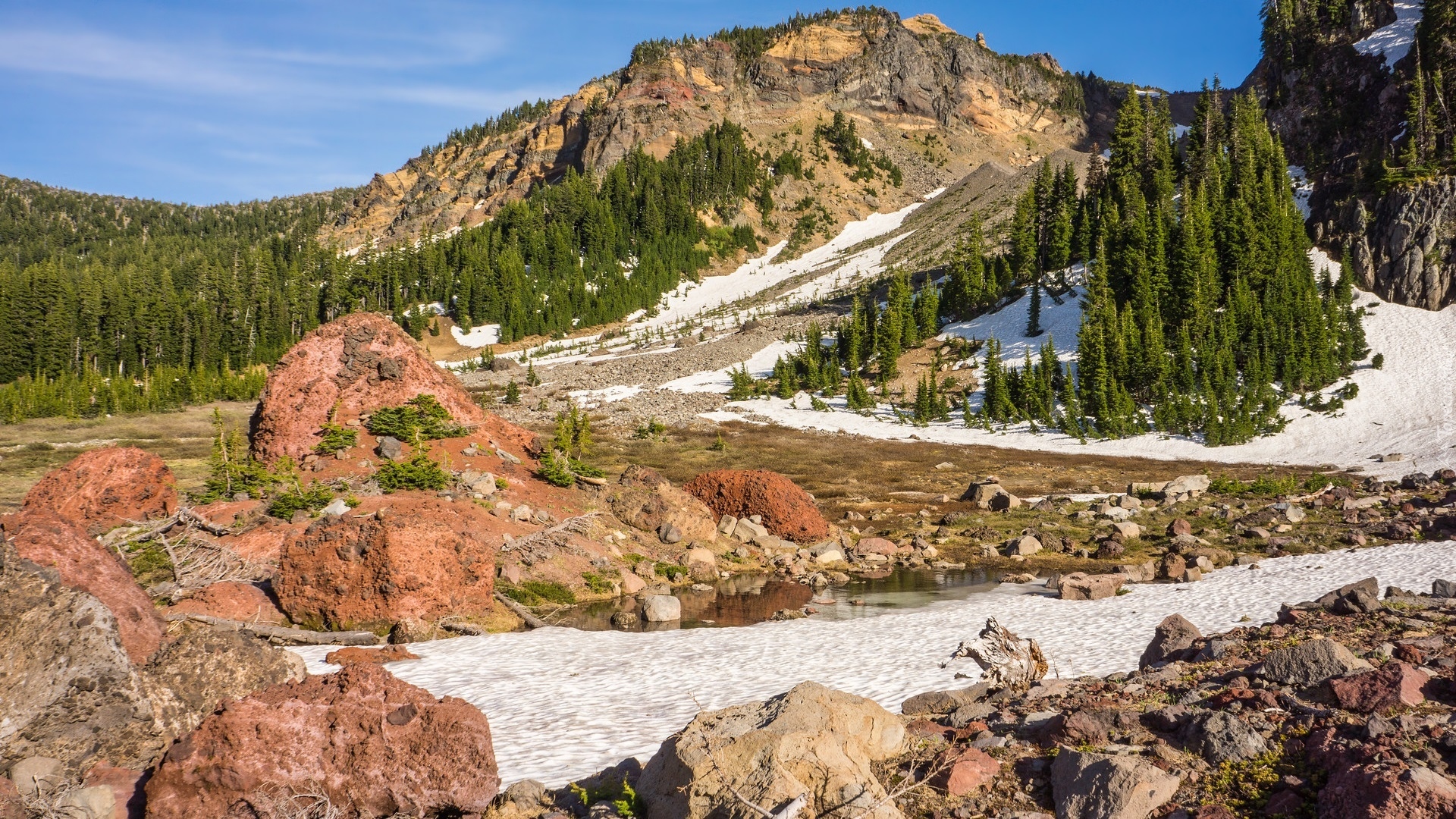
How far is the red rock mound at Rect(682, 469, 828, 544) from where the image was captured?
27.6 metres

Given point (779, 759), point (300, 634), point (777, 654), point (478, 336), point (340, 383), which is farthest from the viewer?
point (478, 336)

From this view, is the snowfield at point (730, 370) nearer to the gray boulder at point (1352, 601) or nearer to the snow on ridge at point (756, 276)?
the snow on ridge at point (756, 276)

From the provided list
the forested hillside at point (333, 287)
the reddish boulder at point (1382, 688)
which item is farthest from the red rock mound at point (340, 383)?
the forested hillside at point (333, 287)

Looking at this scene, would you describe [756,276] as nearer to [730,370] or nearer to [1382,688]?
[730,370]

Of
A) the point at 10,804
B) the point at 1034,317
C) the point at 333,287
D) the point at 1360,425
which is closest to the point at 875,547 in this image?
the point at 10,804

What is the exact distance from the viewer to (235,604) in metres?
16.2

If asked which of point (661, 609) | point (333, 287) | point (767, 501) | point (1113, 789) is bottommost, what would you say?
point (661, 609)

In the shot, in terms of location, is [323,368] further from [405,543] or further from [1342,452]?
[1342,452]

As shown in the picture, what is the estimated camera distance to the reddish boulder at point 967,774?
6746mm

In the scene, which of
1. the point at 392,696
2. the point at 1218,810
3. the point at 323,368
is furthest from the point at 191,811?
the point at 323,368

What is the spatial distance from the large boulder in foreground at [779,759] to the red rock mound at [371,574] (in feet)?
36.6

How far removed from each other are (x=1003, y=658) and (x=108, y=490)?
70.2 ft

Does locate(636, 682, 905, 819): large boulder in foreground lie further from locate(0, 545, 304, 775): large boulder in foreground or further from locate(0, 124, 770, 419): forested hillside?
locate(0, 124, 770, 419): forested hillside

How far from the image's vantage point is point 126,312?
4222 inches
